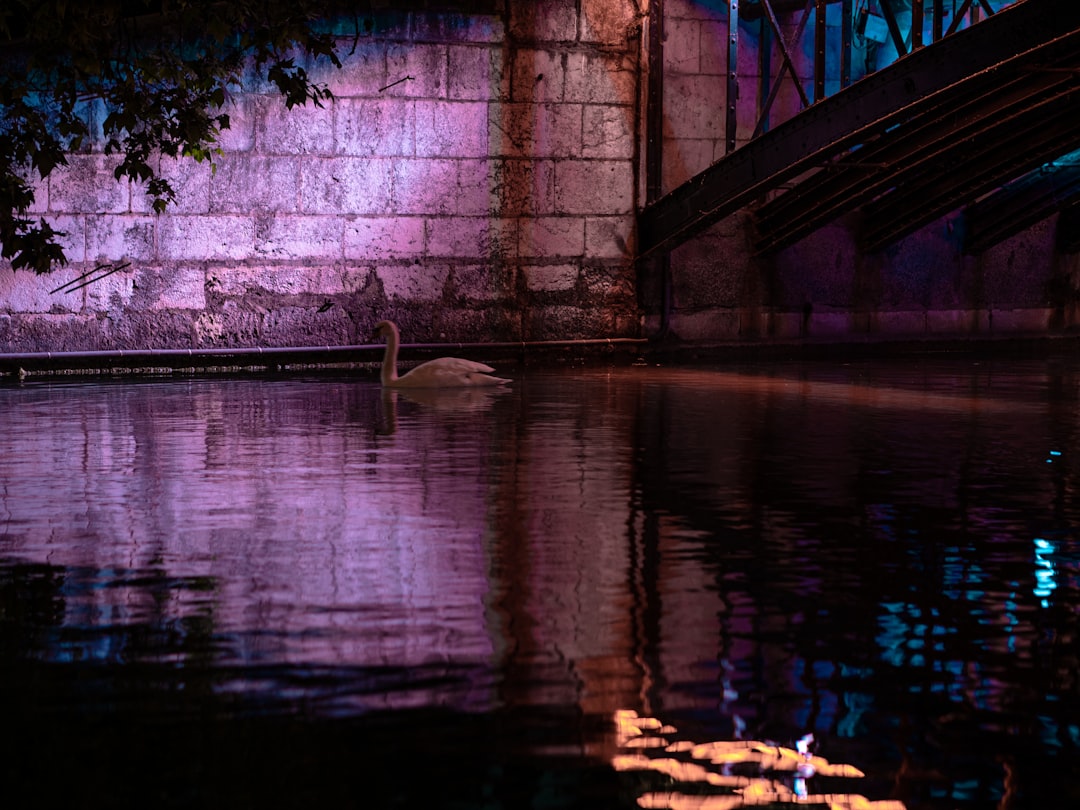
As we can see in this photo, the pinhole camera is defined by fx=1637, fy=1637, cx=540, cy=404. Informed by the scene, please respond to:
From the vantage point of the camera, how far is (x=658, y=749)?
3035mm

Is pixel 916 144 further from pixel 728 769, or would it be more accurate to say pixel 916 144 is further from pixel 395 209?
pixel 728 769

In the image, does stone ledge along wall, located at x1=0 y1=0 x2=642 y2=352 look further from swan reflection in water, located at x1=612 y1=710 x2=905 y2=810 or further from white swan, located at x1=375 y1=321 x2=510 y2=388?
swan reflection in water, located at x1=612 y1=710 x2=905 y2=810

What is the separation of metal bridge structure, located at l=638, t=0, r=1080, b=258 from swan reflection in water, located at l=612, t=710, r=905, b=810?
8.29 meters

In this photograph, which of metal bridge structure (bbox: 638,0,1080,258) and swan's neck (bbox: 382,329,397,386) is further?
swan's neck (bbox: 382,329,397,386)

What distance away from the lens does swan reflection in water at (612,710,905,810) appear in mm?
2766

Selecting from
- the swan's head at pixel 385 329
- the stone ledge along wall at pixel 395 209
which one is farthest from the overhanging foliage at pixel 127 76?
the swan's head at pixel 385 329

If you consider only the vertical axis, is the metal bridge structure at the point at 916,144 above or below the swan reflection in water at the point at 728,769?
above

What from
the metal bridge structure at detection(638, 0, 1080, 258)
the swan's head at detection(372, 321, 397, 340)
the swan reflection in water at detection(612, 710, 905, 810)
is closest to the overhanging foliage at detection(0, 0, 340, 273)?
the swan's head at detection(372, 321, 397, 340)

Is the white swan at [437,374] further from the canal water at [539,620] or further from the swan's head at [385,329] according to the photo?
the canal water at [539,620]

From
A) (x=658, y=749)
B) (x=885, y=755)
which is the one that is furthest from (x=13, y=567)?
(x=885, y=755)

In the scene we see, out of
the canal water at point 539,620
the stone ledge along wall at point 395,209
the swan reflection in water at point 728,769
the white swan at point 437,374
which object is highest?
the stone ledge along wall at point 395,209

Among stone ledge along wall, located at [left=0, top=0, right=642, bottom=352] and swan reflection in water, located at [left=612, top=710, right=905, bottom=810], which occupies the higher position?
stone ledge along wall, located at [left=0, top=0, right=642, bottom=352]

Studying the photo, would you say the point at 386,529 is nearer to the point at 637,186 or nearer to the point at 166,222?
the point at 166,222

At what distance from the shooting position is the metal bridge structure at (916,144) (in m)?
11.0
